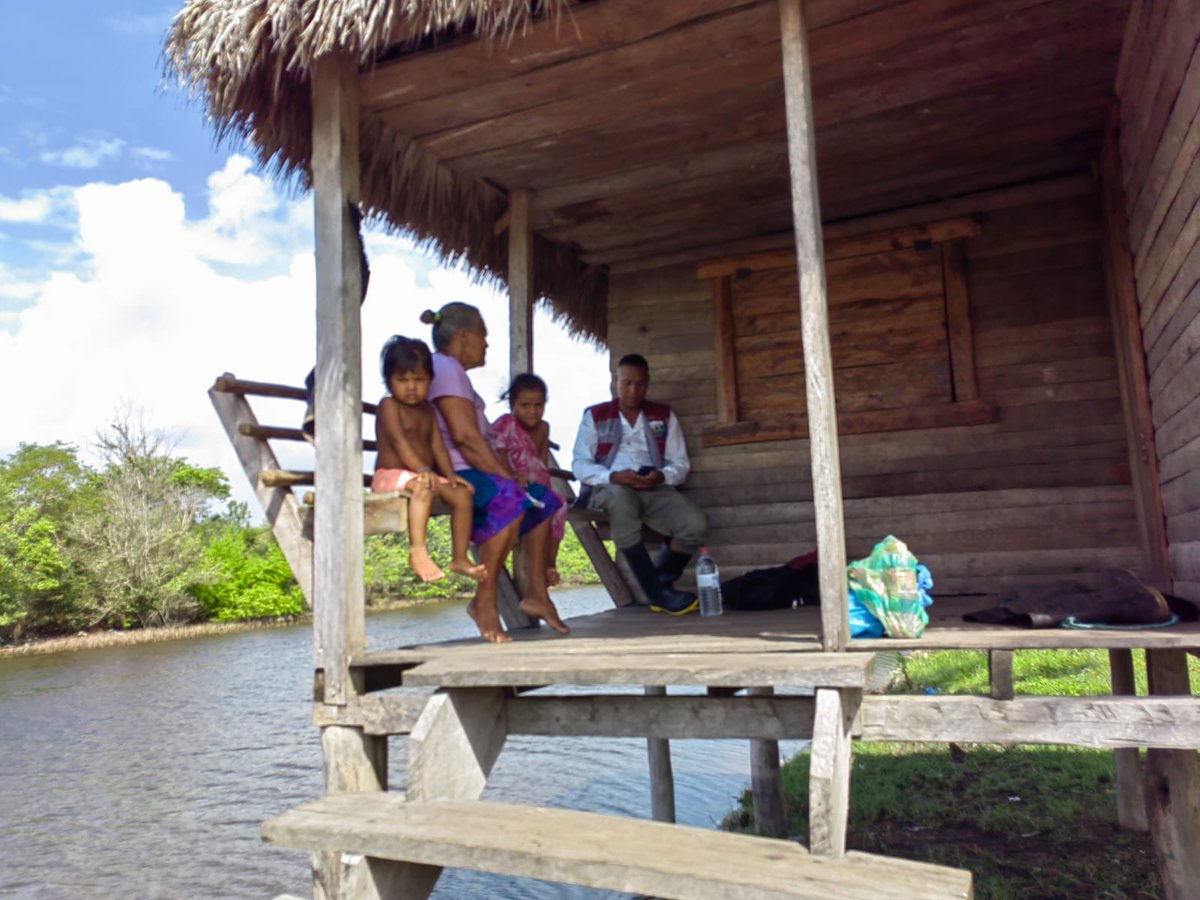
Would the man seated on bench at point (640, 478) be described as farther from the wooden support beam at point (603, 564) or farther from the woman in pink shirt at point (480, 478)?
the woman in pink shirt at point (480, 478)

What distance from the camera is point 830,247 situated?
5.95 meters

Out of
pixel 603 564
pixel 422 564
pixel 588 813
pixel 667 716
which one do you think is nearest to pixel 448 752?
pixel 588 813

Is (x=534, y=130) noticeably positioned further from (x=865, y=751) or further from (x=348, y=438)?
(x=865, y=751)

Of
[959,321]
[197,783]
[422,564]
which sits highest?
[959,321]

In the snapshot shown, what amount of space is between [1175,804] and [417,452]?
335cm

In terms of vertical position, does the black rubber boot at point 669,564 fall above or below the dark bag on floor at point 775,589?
above

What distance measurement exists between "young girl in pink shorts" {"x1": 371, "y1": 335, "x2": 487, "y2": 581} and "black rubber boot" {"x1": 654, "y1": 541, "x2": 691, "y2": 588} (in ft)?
6.57

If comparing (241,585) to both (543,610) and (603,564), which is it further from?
(543,610)

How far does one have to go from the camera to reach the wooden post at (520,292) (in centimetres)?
527

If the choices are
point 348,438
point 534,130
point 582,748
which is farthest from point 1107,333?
point 582,748

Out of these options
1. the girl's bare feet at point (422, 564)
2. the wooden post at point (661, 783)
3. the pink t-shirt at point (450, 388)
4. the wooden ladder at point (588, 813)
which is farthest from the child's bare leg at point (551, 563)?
the wooden post at point (661, 783)

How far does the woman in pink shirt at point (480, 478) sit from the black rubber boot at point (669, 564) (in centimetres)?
150

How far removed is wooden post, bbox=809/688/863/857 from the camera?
2.20 m

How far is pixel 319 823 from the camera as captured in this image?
2.53 metres
